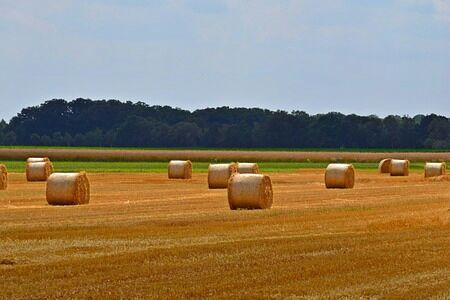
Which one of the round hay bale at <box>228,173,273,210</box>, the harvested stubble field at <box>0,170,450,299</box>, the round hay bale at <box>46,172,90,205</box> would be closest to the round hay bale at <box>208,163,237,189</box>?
the harvested stubble field at <box>0,170,450,299</box>

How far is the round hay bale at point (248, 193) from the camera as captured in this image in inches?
1139

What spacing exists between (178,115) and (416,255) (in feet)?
501

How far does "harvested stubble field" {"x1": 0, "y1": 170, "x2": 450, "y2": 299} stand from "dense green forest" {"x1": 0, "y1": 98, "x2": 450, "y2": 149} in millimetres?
116810

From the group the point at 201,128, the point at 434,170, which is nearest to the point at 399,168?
the point at 434,170

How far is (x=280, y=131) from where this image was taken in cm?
15300

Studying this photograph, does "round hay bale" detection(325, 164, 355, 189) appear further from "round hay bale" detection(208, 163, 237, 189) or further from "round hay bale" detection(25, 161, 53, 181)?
"round hay bale" detection(25, 161, 53, 181)

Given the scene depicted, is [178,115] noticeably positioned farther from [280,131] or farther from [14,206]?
[14,206]

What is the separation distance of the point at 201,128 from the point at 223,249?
14095 centimetres

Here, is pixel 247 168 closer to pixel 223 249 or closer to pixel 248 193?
pixel 248 193

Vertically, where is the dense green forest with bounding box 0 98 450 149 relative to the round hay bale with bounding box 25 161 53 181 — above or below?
above

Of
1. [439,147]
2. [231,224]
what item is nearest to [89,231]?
[231,224]

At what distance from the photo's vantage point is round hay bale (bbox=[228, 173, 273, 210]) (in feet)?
94.9

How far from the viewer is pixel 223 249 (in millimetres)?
19281

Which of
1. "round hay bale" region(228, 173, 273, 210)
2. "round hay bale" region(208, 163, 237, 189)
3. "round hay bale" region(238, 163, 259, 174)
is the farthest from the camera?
"round hay bale" region(238, 163, 259, 174)
